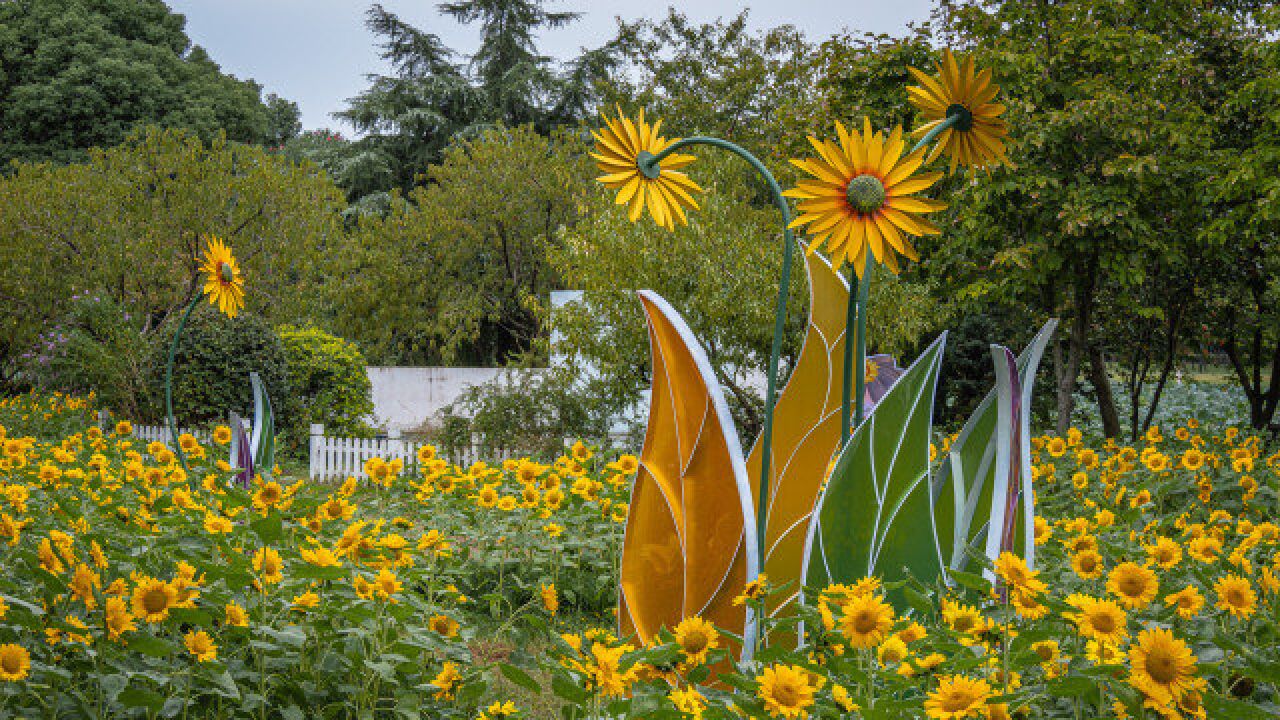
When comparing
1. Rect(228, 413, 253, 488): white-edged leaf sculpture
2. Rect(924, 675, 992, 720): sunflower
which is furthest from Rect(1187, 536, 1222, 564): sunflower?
Rect(228, 413, 253, 488): white-edged leaf sculpture

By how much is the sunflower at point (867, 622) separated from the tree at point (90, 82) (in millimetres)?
21962

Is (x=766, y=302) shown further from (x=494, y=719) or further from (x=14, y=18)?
(x=14, y=18)

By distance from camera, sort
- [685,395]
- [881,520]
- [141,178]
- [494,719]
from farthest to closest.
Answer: [141,178] < [685,395] < [881,520] < [494,719]

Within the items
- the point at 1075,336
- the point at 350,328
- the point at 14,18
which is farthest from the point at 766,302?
the point at 14,18

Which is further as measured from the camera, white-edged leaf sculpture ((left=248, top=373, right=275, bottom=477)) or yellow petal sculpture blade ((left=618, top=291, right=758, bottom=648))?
white-edged leaf sculpture ((left=248, top=373, right=275, bottom=477))

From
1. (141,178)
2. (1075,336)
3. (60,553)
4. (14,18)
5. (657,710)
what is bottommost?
(657,710)

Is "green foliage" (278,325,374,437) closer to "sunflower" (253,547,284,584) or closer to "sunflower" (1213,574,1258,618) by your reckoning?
"sunflower" (253,547,284,584)

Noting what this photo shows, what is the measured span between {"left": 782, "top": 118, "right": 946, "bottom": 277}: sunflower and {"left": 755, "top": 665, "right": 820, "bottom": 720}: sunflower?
3.36ft

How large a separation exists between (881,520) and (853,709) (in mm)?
1048

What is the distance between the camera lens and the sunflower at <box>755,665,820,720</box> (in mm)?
1306

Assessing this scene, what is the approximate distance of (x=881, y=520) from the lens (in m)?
2.37

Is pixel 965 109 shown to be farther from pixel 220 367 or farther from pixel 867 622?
pixel 220 367

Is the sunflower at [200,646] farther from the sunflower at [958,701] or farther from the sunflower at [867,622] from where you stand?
the sunflower at [958,701]

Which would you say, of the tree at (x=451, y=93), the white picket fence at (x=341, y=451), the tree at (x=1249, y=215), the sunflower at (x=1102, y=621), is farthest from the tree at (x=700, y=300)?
the tree at (x=451, y=93)
